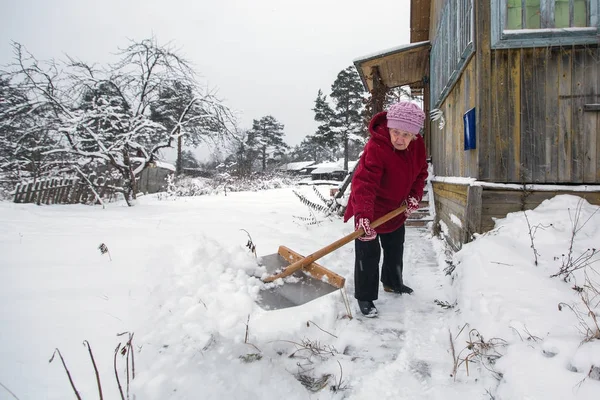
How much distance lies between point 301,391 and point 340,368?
0.88 ft

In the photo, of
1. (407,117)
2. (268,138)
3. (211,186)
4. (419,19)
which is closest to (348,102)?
(268,138)

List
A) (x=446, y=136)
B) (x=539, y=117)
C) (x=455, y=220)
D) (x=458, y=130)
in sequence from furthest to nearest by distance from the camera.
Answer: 1. (x=446, y=136)
2. (x=458, y=130)
3. (x=455, y=220)
4. (x=539, y=117)

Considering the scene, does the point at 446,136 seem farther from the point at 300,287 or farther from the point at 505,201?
the point at 300,287

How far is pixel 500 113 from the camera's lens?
2850 mm

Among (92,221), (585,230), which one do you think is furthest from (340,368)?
(92,221)

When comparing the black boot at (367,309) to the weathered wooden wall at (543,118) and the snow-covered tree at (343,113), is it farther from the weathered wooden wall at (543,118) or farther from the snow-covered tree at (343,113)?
the snow-covered tree at (343,113)

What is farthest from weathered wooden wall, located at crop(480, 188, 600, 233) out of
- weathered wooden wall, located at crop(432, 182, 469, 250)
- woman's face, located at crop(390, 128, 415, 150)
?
woman's face, located at crop(390, 128, 415, 150)

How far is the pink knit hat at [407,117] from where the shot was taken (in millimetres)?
2295

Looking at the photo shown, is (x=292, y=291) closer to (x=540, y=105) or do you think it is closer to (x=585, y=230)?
(x=585, y=230)

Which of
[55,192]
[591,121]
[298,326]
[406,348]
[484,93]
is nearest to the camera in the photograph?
[406,348]

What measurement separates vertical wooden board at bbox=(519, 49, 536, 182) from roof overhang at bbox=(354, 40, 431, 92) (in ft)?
14.4

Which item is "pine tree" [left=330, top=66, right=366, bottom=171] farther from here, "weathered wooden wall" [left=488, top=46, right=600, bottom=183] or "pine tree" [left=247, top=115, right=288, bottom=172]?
"weathered wooden wall" [left=488, top=46, right=600, bottom=183]

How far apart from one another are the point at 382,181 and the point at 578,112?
6.17ft

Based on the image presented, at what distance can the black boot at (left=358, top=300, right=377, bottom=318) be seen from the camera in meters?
2.35
